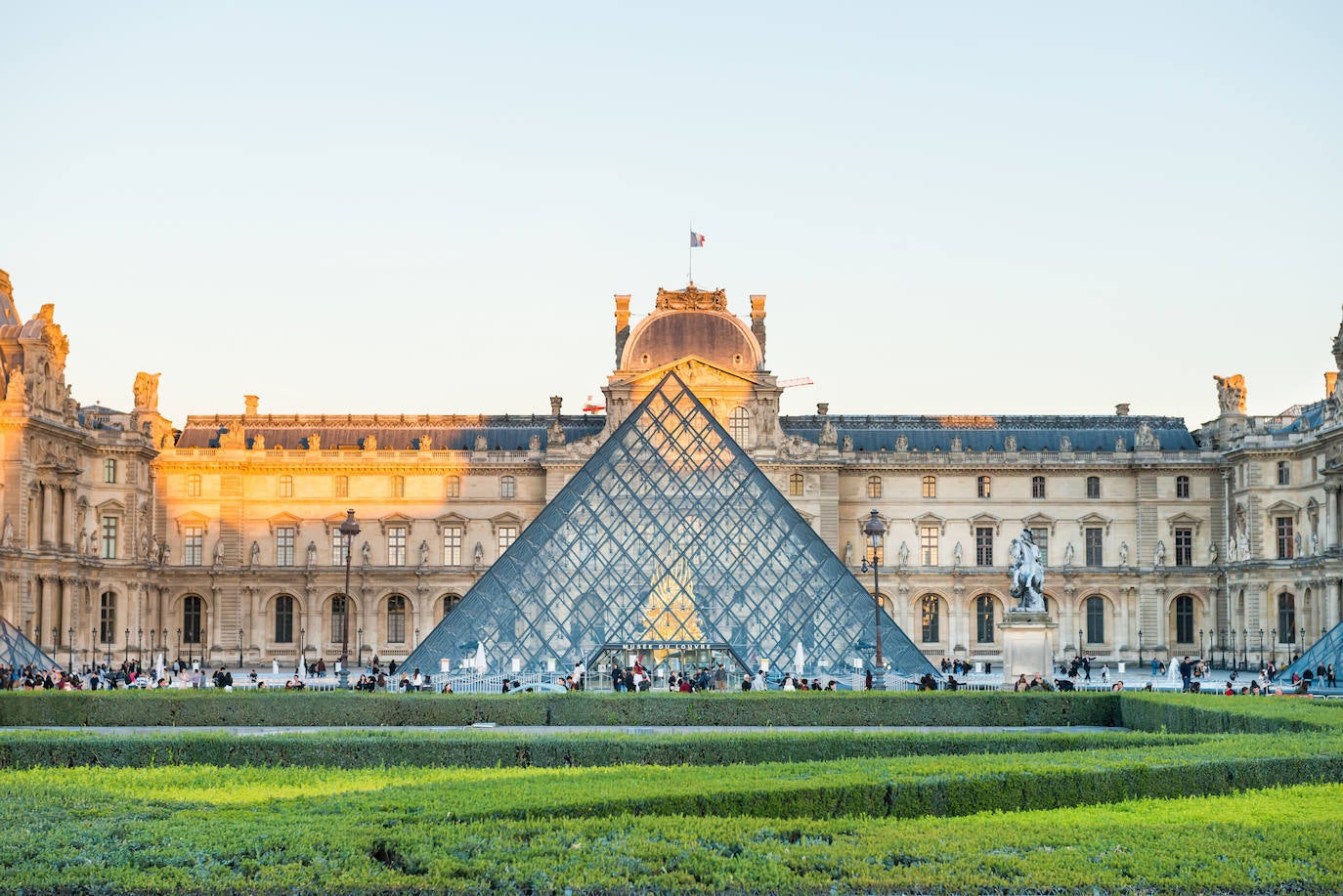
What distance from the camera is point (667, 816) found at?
1166cm

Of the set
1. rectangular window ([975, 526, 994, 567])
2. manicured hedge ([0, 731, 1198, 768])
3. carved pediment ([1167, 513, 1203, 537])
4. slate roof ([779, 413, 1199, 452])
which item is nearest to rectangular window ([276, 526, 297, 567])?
slate roof ([779, 413, 1199, 452])

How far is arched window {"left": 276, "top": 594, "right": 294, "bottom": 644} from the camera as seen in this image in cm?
5706

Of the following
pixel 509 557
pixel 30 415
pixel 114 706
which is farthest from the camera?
pixel 30 415

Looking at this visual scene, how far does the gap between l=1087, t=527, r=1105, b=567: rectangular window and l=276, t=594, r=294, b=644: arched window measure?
2762cm

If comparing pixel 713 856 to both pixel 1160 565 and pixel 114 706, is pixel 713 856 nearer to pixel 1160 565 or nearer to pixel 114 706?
pixel 114 706

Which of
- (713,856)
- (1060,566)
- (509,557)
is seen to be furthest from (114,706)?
(1060,566)

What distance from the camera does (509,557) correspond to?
30922 millimetres

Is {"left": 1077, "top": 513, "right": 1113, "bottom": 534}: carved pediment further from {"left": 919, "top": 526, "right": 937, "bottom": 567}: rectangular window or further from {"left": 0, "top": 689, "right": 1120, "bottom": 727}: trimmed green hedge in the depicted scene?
{"left": 0, "top": 689, "right": 1120, "bottom": 727}: trimmed green hedge

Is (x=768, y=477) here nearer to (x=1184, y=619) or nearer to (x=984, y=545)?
(x=984, y=545)

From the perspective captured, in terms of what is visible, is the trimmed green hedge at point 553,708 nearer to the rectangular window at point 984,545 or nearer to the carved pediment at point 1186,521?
the rectangular window at point 984,545

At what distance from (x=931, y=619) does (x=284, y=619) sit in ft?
73.5

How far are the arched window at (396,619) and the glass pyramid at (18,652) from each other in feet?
65.2

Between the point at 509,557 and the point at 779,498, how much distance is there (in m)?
5.31

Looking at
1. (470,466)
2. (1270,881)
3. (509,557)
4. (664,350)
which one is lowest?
(1270,881)
